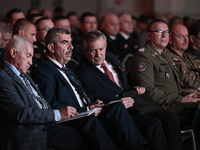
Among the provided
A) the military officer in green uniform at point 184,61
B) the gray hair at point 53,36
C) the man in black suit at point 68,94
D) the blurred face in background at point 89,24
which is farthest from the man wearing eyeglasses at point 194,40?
the gray hair at point 53,36

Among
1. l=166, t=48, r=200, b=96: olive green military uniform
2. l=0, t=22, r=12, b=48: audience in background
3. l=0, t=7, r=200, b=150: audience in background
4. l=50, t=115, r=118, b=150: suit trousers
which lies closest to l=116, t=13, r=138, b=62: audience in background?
l=0, t=7, r=200, b=150: audience in background

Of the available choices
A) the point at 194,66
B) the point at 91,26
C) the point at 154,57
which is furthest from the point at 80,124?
the point at 91,26

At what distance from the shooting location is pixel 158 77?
3.34 m

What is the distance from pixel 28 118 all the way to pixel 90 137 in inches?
20.3

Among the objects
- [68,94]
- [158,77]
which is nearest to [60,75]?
[68,94]

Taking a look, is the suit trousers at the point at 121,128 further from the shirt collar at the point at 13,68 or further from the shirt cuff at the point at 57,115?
the shirt collar at the point at 13,68

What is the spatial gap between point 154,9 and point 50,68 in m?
9.65

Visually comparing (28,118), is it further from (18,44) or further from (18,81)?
(18,44)

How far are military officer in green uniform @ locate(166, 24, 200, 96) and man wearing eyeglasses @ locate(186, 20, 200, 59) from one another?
14 centimetres

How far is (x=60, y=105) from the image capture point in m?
2.56

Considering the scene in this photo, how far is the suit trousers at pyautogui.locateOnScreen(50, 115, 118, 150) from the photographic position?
91.7 inches

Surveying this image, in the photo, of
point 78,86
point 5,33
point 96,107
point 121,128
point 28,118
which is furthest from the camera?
point 5,33

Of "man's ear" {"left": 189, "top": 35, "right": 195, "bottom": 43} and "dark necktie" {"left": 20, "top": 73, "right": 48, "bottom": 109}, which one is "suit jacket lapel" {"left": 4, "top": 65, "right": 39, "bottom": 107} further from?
"man's ear" {"left": 189, "top": 35, "right": 195, "bottom": 43}

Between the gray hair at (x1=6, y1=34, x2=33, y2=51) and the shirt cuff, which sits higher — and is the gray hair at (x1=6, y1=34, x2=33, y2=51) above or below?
A: above
